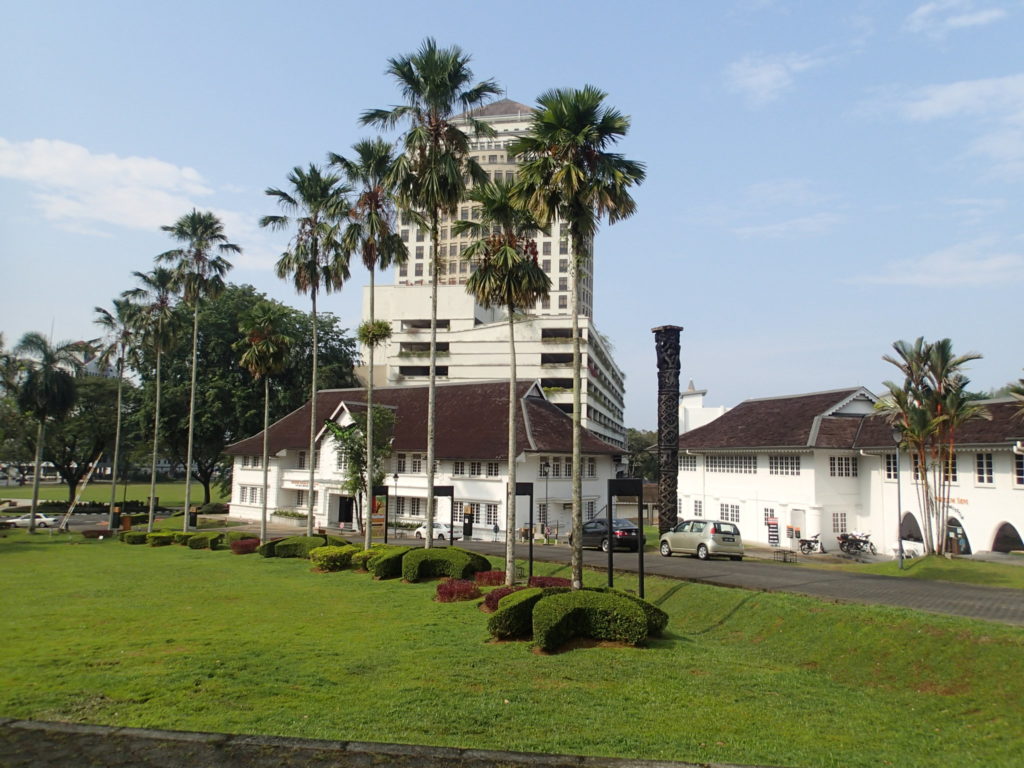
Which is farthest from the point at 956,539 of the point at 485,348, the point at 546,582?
the point at 485,348

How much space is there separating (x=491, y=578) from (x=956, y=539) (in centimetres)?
2174

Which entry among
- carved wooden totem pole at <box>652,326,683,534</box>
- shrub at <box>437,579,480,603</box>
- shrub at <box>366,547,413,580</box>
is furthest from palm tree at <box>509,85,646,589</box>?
carved wooden totem pole at <box>652,326,683,534</box>

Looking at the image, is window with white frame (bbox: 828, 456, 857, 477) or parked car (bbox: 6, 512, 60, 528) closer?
window with white frame (bbox: 828, 456, 857, 477)

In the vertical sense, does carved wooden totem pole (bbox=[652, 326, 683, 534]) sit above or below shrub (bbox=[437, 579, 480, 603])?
above

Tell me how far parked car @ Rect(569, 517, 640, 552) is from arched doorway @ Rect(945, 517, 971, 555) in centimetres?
1305

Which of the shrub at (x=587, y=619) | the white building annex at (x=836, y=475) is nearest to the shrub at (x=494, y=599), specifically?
the shrub at (x=587, y=619)

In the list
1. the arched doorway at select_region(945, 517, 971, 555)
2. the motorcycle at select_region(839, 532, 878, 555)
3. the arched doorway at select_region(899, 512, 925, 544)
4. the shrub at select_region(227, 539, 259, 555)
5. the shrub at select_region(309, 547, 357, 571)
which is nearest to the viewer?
the shrub at select_region(309, 547, 357, 571)

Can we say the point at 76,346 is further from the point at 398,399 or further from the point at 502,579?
the point at 502,579

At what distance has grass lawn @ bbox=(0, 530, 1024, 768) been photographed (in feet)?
27.8

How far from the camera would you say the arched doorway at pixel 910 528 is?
109ft

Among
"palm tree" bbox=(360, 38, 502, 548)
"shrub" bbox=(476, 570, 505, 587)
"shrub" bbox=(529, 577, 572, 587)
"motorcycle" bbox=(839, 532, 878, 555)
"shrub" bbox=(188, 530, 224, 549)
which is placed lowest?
"shrub" bbox=(188, 530, 224, 549)

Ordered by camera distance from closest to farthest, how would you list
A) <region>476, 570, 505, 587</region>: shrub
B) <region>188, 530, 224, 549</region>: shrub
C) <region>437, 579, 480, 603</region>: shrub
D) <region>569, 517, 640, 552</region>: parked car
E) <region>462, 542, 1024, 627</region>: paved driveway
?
1. <region>462, 542, 1024, 627</region>: paved driveway
2. <region>437, 579, 480, 603</region>: shrub
3. <region>476, 570, 505, 587</region>: shrub
4. <region>569, 517, 640, 552</region>: parked car
5. <region>188, 530, 224, 549</region>: shrub

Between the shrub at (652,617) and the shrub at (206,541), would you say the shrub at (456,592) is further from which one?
the shrub at (206,541)

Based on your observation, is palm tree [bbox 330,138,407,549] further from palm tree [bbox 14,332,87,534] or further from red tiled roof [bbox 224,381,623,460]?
palm tree [bbox 14,332,87,534]
